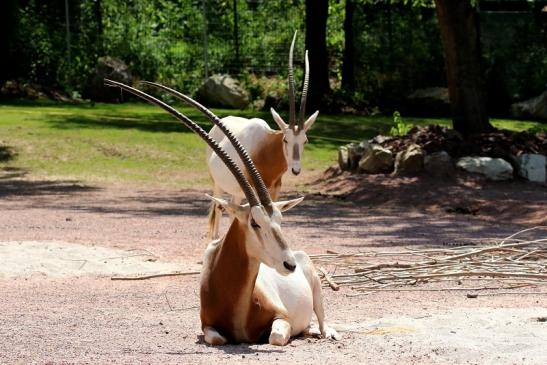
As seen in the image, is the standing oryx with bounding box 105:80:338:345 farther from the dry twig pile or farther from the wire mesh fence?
the wire mesh fence

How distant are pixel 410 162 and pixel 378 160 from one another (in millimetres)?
610

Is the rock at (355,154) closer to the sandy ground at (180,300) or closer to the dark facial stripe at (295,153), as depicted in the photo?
the sandy ground at (180,300)

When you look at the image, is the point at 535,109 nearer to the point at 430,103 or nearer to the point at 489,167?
the point at 430,103

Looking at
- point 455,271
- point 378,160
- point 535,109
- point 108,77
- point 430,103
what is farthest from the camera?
point 430,103

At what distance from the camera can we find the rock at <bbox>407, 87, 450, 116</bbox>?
26953mm

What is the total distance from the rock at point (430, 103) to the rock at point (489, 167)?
32.0 feet

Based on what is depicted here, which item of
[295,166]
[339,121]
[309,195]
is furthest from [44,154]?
[295,166]

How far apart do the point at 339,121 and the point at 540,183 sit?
8.35 m

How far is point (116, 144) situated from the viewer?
20.8 meters

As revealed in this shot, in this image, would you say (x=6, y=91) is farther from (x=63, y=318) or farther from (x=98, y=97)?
(x=63, y=318)

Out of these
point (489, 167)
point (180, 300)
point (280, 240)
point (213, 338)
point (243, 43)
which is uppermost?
point (280, 240)

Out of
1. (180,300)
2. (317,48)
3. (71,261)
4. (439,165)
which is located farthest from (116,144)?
(180,300)

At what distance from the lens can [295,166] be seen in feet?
37.6

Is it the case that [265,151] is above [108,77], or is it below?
above
